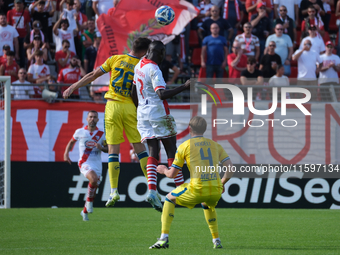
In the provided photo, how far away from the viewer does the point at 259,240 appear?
23.9 ft

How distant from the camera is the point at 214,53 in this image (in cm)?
1472

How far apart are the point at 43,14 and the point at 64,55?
6.55 feet

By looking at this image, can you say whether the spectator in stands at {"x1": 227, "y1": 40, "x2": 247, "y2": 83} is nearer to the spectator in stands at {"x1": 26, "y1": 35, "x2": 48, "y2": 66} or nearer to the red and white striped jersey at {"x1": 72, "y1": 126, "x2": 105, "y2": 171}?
the red and white striped jersey at {"x1": 72, "y1": 126, "x2": 105, "y2": 171}

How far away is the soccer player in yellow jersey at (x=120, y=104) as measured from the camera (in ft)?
26.4

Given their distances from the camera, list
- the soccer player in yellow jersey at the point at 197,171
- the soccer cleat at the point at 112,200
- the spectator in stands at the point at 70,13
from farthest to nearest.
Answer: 1. the spectator in stands at the point at 70,13
2. the soccer cleat at the point at 112,200
3. the soccer player in yellow jersey at the point at 197,171

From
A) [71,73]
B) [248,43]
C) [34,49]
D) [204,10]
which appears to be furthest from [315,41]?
[34,49]

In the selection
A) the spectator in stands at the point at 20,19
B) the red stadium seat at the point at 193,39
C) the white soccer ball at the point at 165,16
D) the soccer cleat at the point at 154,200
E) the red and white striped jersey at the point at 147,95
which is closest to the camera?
the soccer cleat at the point at 154,200

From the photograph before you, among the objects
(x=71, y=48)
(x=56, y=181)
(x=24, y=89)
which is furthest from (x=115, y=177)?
(x=71, y=48)

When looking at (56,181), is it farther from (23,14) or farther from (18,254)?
(18,254)

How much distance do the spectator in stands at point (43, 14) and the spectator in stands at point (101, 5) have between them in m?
1.43

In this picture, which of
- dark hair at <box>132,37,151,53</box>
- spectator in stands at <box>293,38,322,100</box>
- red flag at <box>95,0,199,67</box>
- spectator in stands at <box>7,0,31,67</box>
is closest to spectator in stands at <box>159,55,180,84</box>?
red flag at <box>95,0,199,67</box>

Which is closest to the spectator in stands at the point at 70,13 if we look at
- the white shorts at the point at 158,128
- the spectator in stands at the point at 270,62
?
the spectator in stands at the point at 270,62

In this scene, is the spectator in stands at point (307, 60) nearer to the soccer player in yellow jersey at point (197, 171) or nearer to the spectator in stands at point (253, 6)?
the spectator in stands at point (253, 6)

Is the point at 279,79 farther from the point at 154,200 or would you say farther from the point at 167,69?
the point at 154,200
